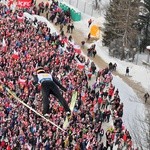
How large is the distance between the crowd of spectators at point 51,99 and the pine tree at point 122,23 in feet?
31.1

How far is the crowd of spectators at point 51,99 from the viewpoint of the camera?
32.4 meters

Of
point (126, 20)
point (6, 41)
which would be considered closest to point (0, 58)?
point (6, 41)

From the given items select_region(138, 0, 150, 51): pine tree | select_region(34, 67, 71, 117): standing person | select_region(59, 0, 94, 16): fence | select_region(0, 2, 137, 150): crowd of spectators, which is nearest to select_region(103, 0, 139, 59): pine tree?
select_region(138, 0, 150, 51): pine tree

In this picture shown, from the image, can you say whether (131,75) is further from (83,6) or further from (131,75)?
(83,6)

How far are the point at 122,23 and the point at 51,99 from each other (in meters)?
22.6

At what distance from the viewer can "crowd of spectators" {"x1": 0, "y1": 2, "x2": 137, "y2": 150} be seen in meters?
32.4

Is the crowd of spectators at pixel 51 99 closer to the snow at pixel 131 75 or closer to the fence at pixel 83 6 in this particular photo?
the snow at pixel 131 75

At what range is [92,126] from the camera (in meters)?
34.0

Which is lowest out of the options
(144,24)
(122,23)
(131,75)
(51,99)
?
(51,99)

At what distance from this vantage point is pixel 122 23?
5656 centimetres

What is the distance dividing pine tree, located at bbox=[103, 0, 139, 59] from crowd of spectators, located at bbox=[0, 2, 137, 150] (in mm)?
9486

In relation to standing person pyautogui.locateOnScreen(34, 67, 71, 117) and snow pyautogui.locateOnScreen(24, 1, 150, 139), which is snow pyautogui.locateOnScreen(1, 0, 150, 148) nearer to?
snow pyautogui.locateOnScreen(24, 1, 150, 139)

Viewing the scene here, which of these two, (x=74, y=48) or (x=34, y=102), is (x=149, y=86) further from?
(x=34, y=102)

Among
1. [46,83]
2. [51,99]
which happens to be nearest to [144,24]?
[51,99]
